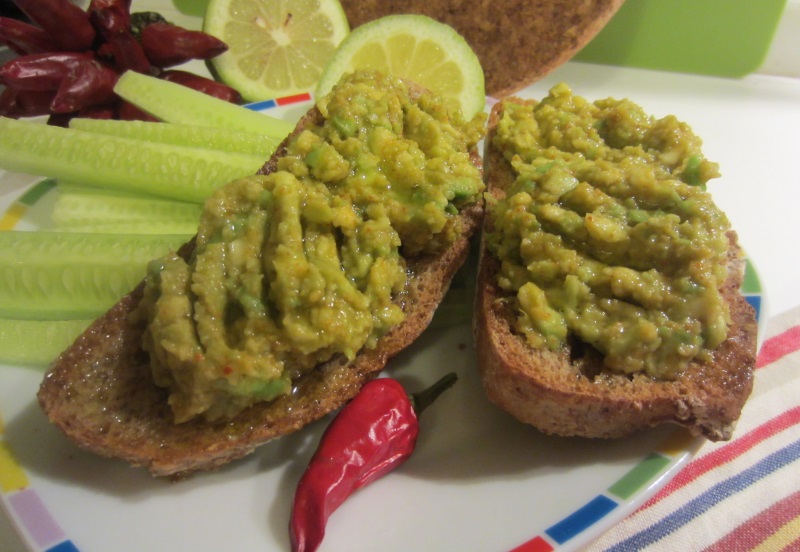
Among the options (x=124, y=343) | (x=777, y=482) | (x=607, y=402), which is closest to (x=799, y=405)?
(x=777, y=482)

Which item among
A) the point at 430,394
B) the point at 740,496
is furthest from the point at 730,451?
the point at 430,394

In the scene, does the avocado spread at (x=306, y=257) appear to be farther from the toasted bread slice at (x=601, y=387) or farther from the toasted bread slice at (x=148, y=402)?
the toasted bread slice at (x=601, y=387)

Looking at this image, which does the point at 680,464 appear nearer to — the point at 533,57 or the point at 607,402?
the point at 607,402

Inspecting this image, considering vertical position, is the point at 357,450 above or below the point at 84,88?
below

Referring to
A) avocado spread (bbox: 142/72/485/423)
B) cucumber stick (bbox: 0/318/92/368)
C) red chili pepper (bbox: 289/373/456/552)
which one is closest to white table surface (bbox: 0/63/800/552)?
cucumber stick (bbox: 0/318/92/368)

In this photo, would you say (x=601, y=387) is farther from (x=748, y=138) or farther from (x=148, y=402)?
(x=748, y=138)

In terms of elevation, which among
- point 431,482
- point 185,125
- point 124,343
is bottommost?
point 431,482
